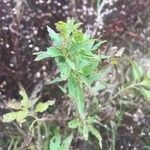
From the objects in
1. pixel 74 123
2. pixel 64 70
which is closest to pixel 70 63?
pixel 64 70

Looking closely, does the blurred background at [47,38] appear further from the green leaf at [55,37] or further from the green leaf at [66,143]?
the green leaf at [55,37]

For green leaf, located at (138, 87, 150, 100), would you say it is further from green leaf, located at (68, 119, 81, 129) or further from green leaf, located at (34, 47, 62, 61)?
green leaf, located at (34, 47, 62, 61)

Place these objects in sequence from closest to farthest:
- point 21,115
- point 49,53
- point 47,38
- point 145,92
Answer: point 49,53, point 21,115, point 145,92, point 47,38

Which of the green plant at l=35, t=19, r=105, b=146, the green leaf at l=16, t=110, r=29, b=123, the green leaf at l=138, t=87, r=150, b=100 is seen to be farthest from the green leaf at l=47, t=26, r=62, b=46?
the green leaf at l=138, t=87, r=150, b=100

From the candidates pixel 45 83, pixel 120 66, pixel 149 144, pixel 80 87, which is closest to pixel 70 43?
pixel 80 87

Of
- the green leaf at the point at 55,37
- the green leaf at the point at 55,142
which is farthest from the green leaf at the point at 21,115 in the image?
the green leaf at the point at 55,37

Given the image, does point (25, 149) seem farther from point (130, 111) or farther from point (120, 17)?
point (120, 17)

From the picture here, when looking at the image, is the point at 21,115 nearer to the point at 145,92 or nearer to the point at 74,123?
the point at 74,123

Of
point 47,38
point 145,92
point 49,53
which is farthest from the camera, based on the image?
point 47,38
